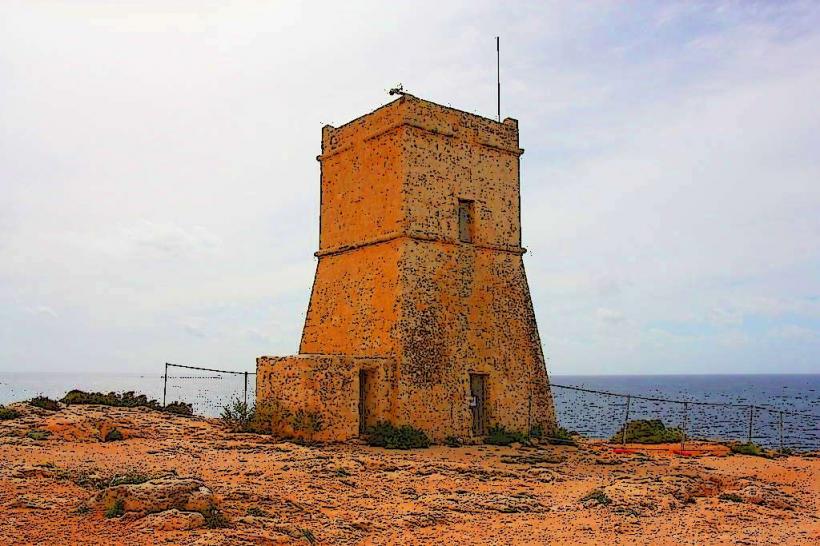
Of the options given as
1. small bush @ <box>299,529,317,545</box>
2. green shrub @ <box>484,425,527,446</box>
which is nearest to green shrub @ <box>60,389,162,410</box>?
green shrub @ <box>484,425,527,446</box>

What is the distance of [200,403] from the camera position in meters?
25.2

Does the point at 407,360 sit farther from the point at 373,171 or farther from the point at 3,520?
the point at 3,520

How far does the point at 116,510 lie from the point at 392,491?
4.92m

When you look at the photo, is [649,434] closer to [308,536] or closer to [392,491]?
[392,491]

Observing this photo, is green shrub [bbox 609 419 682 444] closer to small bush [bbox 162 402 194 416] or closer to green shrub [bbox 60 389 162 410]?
small bush [bbox 162 402 194 416]

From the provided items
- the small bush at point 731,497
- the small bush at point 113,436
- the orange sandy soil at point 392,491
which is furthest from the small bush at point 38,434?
the small bush at point 731,497

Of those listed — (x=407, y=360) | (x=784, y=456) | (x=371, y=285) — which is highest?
(x=371, y=285)

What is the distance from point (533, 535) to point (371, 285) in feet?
36.3

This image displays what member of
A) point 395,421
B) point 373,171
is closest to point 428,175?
point 373,171

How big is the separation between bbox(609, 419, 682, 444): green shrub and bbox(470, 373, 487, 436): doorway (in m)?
6.84

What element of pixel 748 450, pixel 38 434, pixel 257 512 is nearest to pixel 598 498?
pixel 257 512

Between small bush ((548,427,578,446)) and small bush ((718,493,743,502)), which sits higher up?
small bush ((548,427,578,446))

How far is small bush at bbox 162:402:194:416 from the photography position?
74.2 feet

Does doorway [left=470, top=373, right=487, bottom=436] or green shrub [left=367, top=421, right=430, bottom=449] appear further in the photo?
doorway [left=470, top=373, right=487, bottom=436]
